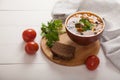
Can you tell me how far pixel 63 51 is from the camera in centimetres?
94

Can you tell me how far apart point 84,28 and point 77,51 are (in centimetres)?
10

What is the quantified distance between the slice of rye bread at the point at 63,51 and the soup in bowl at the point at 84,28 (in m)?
0.05

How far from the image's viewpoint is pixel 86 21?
990 mm

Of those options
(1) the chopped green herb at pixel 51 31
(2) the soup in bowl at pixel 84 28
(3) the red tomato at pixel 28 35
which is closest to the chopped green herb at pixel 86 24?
(2) the soup in bowl at pixel 84 28

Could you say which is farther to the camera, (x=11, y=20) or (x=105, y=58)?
(x=11, y=20)

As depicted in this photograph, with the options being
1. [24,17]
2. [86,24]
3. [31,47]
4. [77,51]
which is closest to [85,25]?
[86,24]

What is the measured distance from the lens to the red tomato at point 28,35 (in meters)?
Answer: 1.03

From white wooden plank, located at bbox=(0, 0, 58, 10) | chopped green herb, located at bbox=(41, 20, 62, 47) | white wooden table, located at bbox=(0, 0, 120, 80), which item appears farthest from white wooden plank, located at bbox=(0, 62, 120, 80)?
white wooden plank, located at bbox=(0, 0, 58, 10)

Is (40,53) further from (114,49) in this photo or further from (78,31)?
(114,49)

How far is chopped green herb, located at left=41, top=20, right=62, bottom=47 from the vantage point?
39.1 inches

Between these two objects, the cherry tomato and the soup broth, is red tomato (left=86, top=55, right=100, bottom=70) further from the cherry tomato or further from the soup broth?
the cherry tomato

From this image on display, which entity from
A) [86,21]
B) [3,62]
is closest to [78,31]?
[86,21]

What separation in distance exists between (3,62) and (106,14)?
0.51 m

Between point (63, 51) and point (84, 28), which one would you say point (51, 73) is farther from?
point (84, 28)
